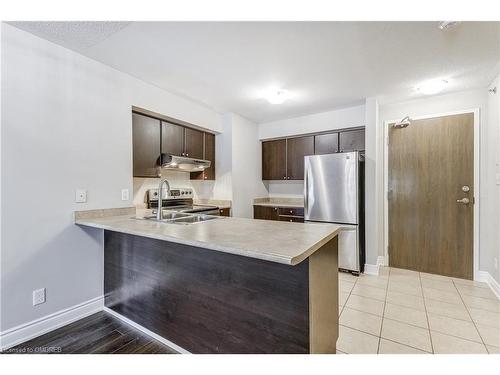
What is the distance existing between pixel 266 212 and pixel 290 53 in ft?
8.27

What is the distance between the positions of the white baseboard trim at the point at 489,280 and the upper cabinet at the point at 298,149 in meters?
2.03

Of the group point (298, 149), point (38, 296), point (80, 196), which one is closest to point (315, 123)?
point (298, 149)

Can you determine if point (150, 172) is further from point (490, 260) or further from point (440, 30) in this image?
point (490, 260)

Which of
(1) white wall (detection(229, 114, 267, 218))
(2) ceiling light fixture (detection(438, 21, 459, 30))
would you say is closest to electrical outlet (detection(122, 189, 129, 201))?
(1) white wall (detection(229, 114, 267, 218))

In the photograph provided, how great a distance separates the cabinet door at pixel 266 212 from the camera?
12.8 feet

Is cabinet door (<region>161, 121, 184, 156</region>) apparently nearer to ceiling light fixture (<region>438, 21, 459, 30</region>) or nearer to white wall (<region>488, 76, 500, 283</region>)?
ceiling light fixture (<region>438, 21, 459, 30</region>)

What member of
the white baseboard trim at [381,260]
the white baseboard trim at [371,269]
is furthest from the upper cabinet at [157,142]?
the white baseboard trim at [381,260]

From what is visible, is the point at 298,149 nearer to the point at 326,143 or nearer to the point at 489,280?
the point at 326,143

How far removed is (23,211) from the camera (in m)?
1.76

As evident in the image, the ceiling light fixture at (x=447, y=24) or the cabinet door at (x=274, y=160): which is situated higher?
the ceiling light fixture at (x=447, y=24)

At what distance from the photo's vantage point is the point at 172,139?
121 inches

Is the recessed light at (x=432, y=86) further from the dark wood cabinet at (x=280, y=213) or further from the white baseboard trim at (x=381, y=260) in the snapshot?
the white baseboard trim at (x=381, y=260)

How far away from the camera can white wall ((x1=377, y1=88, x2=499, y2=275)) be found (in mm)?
2613
